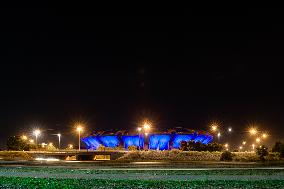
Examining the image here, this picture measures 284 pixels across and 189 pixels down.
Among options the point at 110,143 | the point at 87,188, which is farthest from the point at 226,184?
the point at 110,143

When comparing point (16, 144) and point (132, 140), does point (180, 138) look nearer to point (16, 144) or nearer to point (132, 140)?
point (132, 140)

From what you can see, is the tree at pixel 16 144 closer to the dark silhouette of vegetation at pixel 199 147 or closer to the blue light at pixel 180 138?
the dark silhouette of vegetation at pixel 199 147

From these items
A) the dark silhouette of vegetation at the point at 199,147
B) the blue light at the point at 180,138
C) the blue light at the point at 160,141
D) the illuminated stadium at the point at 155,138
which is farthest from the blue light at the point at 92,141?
the dark silhouette of vegetation at the point at 199,147

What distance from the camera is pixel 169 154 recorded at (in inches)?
2414

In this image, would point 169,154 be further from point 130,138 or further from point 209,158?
point 130,138

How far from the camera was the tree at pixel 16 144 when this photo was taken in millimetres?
99125

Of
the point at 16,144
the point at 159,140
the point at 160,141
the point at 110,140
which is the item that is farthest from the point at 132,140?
the point at 16,144

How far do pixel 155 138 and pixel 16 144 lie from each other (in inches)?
1535

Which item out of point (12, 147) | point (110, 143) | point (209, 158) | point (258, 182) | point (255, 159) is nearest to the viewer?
point (258, 182)

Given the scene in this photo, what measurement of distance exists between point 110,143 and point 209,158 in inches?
3364

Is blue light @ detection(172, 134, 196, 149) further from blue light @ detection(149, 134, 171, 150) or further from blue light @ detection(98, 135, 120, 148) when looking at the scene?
blue light @ detection(98, 135, 120, 148)

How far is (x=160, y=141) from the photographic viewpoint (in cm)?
12875

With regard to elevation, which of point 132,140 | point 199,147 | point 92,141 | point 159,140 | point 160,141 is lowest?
point 199,147

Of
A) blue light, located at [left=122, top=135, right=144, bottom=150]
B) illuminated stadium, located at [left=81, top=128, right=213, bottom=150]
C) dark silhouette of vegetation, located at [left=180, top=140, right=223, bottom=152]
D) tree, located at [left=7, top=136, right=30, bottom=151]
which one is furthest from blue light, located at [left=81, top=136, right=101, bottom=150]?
dark silhouette of vegetation, located at [left=180, top=140, right=223, bottom=152]
